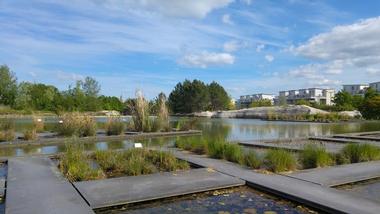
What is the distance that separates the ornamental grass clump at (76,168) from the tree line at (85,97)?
4340cm

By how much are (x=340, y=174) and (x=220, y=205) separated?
99.7 inches

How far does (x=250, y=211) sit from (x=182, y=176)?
1.79 metres

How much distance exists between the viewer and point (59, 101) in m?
56.3

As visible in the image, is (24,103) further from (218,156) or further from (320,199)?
(320,199)

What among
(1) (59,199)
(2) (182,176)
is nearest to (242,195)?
(2) (182,176)

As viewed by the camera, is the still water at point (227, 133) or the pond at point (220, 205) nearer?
the pond at point (220, 205)

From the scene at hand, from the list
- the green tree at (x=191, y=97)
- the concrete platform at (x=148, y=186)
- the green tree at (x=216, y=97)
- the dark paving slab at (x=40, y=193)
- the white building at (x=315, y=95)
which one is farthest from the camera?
the white building at (x=315, y=95)

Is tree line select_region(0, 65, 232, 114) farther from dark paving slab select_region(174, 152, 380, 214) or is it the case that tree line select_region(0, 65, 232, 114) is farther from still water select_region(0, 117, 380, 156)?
dark paving slab select_region(174, 152, 380, 214)

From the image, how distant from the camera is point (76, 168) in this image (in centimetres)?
586

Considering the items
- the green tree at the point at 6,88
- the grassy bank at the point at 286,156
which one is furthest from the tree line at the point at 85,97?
the grassy bank at the point at 286,156

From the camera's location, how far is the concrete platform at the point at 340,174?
552 centimetres

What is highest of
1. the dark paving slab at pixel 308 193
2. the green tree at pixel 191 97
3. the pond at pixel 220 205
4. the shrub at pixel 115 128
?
the green tree at pixel 191 97

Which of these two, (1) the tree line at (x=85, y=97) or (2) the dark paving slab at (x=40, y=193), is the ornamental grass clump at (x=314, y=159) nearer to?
(2) the dark paving slab at (x=40, y=193)

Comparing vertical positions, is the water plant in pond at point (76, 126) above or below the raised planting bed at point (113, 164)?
above
